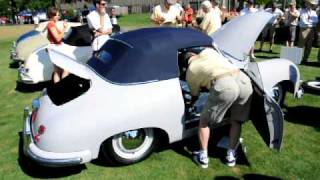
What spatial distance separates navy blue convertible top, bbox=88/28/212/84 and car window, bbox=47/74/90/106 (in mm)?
279

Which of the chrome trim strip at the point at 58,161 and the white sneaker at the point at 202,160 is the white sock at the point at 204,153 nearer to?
the white sneaker at the point at 202,160

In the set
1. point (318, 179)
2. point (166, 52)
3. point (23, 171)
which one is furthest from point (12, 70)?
point (318, 179)

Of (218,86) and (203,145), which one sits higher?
(218,86)

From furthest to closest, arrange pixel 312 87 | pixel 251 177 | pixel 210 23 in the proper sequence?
1. pixel 210 23
2. pixel 312 87
3. pixel 251 177

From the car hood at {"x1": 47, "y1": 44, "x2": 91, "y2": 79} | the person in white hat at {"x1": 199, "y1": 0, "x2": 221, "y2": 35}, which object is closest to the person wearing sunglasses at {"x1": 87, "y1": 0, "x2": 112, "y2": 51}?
the person in white hat at {"x1": 199, "y1": 0, "x2": 221, "y2": 35}

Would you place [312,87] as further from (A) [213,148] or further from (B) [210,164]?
(B) [210,164]

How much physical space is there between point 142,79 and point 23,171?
190 centimetres

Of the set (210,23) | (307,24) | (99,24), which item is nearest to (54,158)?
(99,24)

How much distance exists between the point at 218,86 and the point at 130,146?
1.31 metres

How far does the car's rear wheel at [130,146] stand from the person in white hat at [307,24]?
727 cm

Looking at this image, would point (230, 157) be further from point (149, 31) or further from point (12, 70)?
point (12, 70)

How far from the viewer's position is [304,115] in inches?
248

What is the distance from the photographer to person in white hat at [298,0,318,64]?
10.2 metres

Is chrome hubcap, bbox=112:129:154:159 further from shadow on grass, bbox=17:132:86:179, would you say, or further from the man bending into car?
the man bending into car
